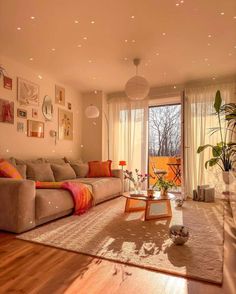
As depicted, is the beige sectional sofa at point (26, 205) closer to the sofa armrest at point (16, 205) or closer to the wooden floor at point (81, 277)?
the sofa armrest at point (16, 205)

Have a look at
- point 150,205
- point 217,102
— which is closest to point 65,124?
point 150,205

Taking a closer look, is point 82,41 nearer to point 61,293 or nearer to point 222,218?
point 61,293

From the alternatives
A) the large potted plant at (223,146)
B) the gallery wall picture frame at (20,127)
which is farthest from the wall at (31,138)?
the large potted plant at (223,146)

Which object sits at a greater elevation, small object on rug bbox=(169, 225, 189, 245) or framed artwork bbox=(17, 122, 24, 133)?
framed artwork bbox=(17, 122, 24, 133)

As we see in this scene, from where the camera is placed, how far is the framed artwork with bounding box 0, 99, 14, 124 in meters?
3.56

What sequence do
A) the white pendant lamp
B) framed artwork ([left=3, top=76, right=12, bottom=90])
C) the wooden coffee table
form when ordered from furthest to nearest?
framed artwork ([left=3, top=76, right=12, bottom=90]), the white pendant lamp, the wooden coffee table

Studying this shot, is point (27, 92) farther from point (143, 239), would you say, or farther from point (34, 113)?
point (143, 239)

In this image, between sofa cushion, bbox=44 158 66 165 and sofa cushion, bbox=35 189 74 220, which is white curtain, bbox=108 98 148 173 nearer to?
sofa cushion, bbox=44 158 66 165

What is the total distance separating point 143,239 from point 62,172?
2.18 meters

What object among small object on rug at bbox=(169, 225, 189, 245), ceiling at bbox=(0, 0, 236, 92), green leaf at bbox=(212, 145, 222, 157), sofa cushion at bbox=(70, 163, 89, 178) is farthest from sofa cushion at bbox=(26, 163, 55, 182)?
green leaf at bbox=(212, 145, 222, 157)

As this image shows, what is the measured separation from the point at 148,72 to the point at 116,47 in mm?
1136

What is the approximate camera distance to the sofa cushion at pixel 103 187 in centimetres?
381

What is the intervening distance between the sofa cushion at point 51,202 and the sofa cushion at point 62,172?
0.92m

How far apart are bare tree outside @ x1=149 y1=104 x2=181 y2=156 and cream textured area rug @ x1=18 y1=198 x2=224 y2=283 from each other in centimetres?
346
